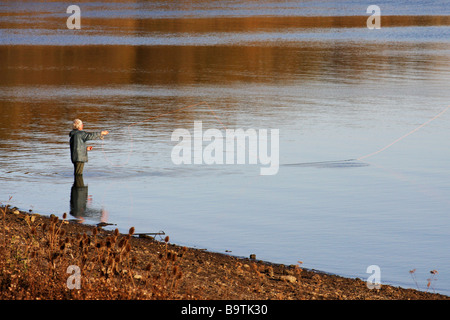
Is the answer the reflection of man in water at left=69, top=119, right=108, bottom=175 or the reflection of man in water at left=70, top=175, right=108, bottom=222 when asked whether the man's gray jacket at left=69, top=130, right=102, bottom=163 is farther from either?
the reflection of man in water at left=70, top=175, right=108, bottom=222

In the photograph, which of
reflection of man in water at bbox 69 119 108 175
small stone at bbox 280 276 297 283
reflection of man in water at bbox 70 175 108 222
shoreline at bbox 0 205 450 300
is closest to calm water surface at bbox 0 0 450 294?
reflection of man in water at bbox 70 175 108 222

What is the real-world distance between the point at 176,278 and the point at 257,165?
1106 centimetres

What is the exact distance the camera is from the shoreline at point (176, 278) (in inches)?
331

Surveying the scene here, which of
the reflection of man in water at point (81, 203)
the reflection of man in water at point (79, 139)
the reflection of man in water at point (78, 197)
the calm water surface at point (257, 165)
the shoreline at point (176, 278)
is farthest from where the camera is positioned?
the reflection of man in water at point (79, 139)

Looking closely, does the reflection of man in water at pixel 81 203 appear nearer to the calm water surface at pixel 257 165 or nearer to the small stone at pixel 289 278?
the calm water surface at pixel 257 165

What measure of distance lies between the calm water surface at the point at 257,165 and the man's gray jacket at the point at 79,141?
2.16 ft

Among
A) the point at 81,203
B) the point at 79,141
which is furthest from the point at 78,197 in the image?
the point at 79,141

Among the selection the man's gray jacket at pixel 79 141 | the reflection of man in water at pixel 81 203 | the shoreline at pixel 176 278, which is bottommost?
the shoreline at pixel 176 278

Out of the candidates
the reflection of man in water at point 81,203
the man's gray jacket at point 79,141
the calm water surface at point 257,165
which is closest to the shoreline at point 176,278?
the calm water surface at point 257,165

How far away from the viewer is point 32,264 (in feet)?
32.3

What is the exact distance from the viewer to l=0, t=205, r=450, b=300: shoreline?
27.6 feet

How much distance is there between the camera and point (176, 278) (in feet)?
28.9

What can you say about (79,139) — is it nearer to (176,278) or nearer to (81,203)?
(81,203)

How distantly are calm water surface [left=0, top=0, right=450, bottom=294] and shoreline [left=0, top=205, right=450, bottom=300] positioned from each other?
2.55 ft
